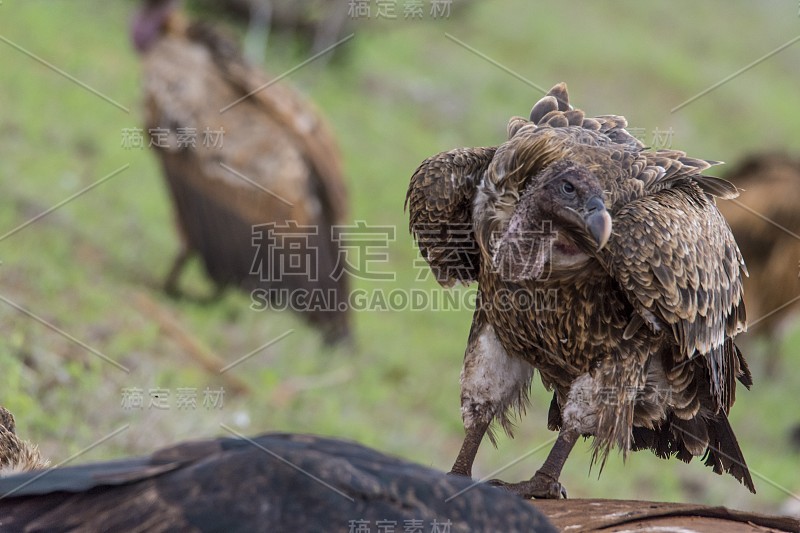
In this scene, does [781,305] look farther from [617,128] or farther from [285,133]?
[617,128]

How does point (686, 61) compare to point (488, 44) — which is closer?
point (488, 44)

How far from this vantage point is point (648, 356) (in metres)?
4.10

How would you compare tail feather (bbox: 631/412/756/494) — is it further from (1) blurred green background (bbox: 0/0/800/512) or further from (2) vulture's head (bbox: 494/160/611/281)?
(1) blurred green background (bbox: 0/0/800/512)

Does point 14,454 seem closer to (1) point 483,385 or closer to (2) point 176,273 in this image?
(1) point 483,385

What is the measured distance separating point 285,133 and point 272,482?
6447 millimetres

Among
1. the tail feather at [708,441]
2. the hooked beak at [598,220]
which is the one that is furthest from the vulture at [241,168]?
the hooked beak at [598,220]

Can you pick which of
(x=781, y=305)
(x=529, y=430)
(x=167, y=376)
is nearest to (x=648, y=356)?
(x=167, y=376)

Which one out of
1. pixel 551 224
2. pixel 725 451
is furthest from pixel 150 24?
pixel 725 451

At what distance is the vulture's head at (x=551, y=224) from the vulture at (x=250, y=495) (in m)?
1.33

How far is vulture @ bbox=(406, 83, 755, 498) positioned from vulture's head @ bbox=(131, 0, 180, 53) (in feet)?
17.1

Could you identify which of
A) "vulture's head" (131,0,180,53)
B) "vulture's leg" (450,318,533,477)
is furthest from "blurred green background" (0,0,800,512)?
"vulture's leg" (450,318,533,477)

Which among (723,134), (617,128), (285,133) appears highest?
(723,134)

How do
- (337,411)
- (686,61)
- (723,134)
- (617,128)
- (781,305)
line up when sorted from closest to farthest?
(617,128) → (337,411) → (781,305) → (723,134) → (686,61)

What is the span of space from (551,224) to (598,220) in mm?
250
